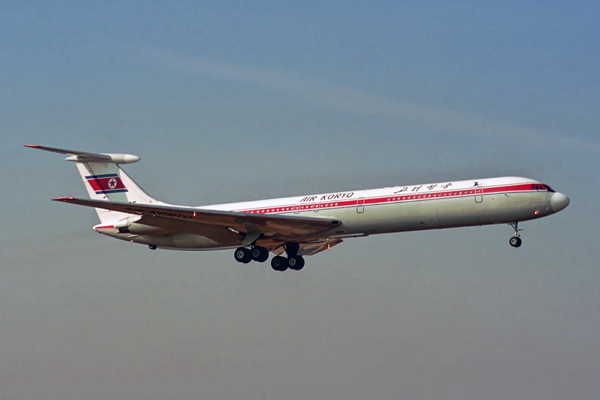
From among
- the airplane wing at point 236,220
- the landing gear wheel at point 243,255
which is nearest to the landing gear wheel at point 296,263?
the airplane wing at point 236,220

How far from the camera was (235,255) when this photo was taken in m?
45.3

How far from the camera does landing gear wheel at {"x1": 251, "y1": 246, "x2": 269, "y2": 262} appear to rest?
44.8 meters

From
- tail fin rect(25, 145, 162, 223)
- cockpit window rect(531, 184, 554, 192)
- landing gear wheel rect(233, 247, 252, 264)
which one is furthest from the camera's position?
tail fin rect(25, 145, 162, 223)

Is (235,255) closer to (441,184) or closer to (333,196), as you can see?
(333,196)

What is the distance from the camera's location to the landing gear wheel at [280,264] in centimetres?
4744

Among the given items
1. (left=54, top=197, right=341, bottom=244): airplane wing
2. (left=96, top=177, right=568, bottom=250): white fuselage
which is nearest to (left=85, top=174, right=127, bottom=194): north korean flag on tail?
(left=54, top=197, right=341, bottom=244): airplane wing

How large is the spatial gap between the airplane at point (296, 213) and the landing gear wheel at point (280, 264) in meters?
0.06

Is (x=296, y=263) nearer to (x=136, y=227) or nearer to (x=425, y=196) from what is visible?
(x=136, y=227)

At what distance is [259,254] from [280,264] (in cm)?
293

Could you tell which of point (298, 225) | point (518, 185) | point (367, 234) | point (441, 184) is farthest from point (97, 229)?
point (518, 185)

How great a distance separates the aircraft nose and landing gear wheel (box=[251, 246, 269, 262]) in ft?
49.8

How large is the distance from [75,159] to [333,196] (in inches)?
631

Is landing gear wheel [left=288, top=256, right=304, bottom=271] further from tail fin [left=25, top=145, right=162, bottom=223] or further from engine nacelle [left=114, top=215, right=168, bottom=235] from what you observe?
tail fin [left=25, top=145, right=162, bottom=223]

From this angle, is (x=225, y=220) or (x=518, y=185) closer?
(x=518, y=185)
